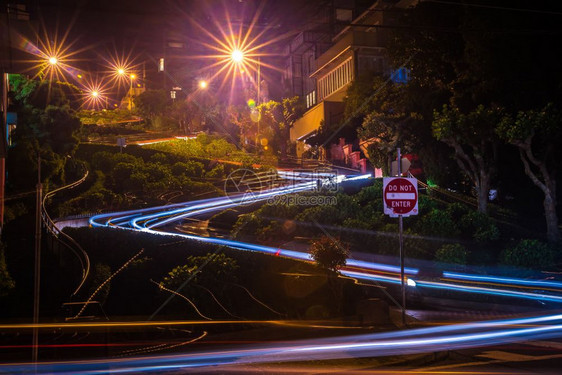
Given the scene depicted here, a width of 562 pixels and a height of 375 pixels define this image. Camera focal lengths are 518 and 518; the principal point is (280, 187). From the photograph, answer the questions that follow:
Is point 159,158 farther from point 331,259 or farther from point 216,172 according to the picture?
point 331,259

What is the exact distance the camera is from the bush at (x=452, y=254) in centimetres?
1791

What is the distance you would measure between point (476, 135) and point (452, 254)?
5603mm

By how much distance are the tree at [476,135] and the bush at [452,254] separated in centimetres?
421

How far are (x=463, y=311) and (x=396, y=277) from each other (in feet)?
8.71

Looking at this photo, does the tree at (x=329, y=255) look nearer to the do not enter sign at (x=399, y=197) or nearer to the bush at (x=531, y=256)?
the do not enter sign at (x=399, y=197)

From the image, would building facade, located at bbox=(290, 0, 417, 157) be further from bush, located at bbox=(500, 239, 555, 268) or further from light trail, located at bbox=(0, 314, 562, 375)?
light trail, located at bbox=(0, 314, 562, 375)

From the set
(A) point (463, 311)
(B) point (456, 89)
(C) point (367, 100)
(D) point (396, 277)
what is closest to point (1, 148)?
(D) point (396, 277)

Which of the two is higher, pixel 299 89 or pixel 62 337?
pixel 299 89

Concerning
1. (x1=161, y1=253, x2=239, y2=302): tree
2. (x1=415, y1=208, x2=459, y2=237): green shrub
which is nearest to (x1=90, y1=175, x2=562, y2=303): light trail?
(x1=161, y1=253, x2=239, y2=302): tree

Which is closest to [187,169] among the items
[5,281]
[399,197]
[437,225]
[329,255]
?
[437,225]

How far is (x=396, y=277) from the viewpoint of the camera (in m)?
16.1

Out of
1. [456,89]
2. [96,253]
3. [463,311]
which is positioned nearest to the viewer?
[463,311]

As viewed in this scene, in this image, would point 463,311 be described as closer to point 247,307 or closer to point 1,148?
point 247,307

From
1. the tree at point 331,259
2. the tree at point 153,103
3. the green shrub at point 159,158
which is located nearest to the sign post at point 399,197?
the tree at point 331,259
